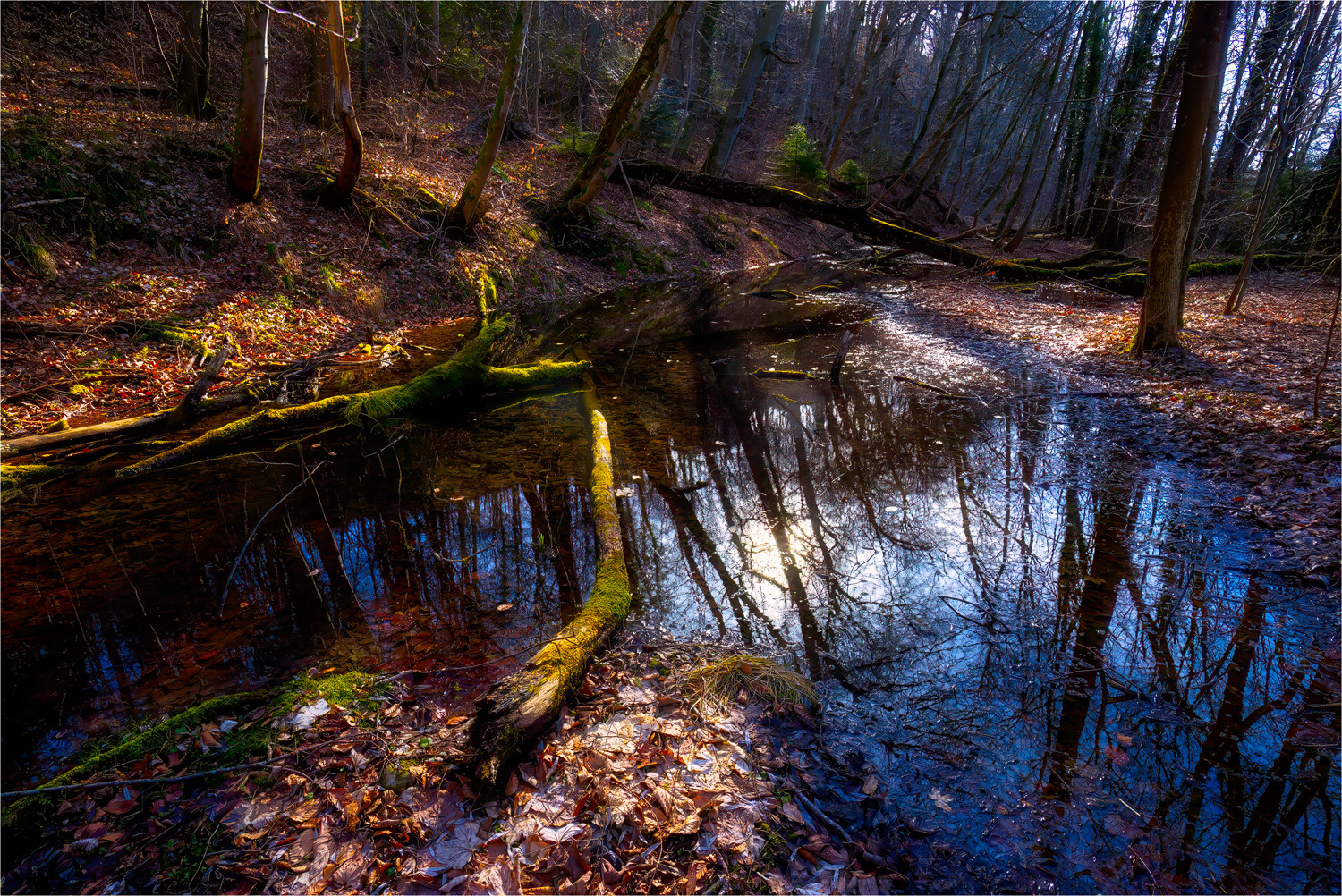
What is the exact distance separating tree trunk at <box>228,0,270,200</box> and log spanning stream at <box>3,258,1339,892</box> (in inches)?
258

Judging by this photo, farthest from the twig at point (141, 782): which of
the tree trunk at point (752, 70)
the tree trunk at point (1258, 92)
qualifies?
the tree trunk at point (752, 70)

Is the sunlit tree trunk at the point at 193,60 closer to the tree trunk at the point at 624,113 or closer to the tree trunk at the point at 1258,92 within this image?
the tree trunk at the point at 624,113

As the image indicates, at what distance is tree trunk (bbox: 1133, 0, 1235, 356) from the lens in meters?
7.91

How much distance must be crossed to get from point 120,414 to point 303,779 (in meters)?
6.68

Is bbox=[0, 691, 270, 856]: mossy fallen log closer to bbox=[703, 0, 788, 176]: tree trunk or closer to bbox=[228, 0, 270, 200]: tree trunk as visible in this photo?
bbox=[228, 0, 270, 200]: tree trunk

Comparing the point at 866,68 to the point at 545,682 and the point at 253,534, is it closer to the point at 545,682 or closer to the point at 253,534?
the point at 253,534

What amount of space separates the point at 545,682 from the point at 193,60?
52.0 ft

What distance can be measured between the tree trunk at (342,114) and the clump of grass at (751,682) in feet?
35.7

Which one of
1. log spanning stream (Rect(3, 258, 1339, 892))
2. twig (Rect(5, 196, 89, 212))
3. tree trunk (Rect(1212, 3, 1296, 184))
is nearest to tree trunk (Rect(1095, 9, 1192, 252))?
→ tree trunk (Rect(1212, 3, 1296, 184))

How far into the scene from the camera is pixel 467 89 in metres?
22.4

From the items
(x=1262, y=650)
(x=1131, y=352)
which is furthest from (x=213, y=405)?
(x=1131, y=352)

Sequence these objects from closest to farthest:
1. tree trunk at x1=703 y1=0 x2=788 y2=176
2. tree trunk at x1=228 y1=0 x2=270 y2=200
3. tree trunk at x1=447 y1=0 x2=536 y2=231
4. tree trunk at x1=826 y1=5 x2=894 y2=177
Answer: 1. tree trunk at x1=228 y1=0 x2=270 y2=200
2. tree trunk at x1=447 y1=0 x2=536 y2=231
3. tree trunk at x1=826 y1=5 x2=894 y2=177
4. tree trunk at x1=703 y1=0 x2=788 y2=176

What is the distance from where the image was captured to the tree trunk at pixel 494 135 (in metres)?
11.5

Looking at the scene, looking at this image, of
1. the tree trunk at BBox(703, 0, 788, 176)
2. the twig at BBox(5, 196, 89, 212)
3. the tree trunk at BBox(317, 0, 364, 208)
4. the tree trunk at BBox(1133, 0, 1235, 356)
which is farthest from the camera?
the tree trunk at BBox(703, 0, 788, 176)
